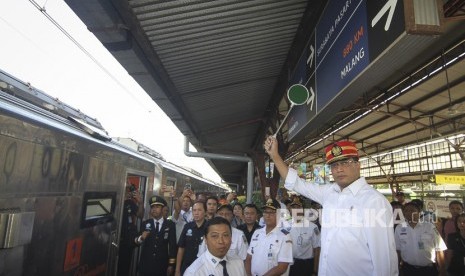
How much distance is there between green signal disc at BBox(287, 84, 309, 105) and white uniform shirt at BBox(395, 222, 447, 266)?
3.38 m

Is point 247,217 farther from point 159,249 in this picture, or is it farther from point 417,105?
point 417,105

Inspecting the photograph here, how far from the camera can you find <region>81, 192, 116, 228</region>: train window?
366 cm

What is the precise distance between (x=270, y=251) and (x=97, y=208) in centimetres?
216

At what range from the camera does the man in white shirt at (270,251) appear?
337 cm

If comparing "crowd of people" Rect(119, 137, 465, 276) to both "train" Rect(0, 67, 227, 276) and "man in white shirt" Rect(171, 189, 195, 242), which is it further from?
"train" Rect(0, 67, 227, 276)

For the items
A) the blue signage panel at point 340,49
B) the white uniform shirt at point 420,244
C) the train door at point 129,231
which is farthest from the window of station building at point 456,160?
the blue signage panel at point 340,49

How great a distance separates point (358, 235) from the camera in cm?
210

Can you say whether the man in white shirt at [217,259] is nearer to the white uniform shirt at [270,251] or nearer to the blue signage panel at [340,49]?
the white uniform shirt at [270,251]

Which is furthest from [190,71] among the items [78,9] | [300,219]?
[300,219]

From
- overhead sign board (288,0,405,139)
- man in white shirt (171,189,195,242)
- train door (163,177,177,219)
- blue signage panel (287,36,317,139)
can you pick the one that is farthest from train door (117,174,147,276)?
overhead sign board (288,0,405,139)

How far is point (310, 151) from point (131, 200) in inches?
516

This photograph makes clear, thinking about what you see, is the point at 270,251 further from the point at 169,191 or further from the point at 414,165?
the point at 414,165

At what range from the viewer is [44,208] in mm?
2896

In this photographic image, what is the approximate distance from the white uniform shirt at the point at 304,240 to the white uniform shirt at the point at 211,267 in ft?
9.14
